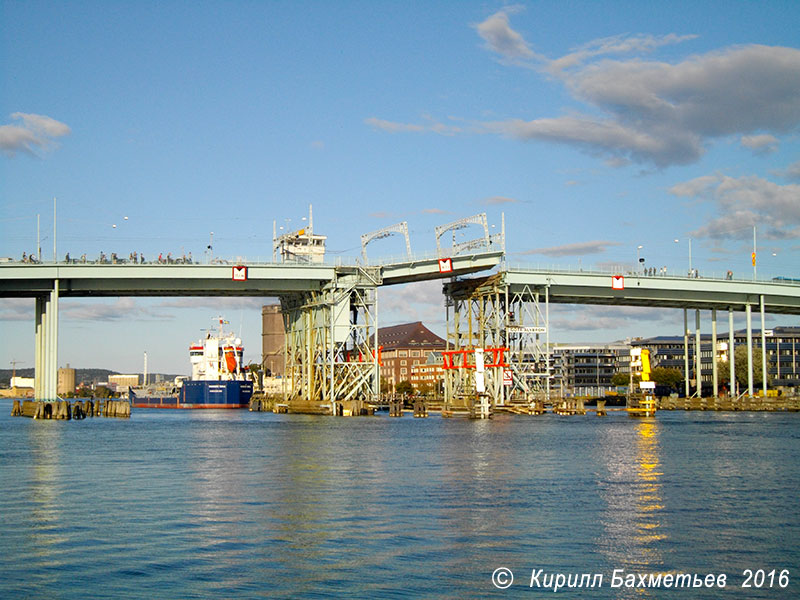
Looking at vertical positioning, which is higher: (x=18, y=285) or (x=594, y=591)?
(x=18, y=285)

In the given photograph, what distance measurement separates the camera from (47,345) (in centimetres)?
7100

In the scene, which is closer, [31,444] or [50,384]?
[31,444]

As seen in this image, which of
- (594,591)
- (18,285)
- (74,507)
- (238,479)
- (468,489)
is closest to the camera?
(594,591)

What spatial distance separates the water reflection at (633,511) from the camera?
19.2 metres

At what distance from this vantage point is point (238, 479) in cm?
3195

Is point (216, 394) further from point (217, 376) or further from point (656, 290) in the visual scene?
point (656, 290)

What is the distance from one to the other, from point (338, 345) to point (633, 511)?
5587cm

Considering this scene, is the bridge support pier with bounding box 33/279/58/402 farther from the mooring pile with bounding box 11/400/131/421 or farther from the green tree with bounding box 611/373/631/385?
the green tree with bounding box 611/373/631/385

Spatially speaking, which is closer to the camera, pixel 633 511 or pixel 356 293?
pixel 633 511

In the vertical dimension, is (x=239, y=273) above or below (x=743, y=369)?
above

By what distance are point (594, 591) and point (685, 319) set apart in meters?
93.2

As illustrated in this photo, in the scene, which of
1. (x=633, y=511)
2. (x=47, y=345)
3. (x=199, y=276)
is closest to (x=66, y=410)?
(x=47, y=345)

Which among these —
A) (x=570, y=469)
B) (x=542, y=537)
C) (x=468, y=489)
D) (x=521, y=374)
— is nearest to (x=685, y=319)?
(x=521, y=374)

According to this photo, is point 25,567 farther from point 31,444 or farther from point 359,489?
point 31,444
